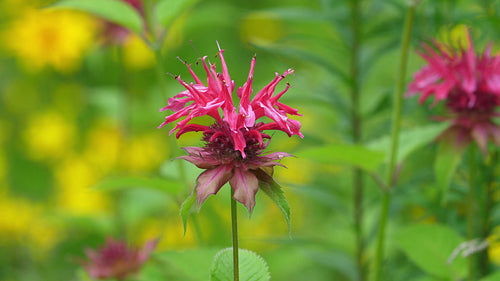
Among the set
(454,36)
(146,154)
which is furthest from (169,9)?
(146,154)

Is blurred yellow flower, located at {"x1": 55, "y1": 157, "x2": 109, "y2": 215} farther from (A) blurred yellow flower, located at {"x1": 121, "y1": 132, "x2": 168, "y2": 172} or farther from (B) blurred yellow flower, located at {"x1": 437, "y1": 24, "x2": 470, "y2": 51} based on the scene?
(B) blurred yellow flower, located at {"x1": 437, "y1": 24, "x2": 470, "y2": 51}

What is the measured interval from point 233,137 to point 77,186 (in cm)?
133

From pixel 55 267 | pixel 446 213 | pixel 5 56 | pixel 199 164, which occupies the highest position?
pixel 5 56

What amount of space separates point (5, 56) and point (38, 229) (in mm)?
805

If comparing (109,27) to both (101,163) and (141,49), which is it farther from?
(101,163)

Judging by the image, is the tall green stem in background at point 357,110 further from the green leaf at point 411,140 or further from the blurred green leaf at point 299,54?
the green leaf at point 411,140

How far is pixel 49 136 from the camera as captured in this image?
173cm

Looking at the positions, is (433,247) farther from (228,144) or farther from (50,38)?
(50,38)

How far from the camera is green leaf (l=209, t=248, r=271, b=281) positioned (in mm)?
496

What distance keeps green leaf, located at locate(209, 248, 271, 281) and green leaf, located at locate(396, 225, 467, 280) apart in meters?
0.29

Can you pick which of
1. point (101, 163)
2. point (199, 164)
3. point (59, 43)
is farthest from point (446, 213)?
point (59, 43)

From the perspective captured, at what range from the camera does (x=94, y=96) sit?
5.08ft

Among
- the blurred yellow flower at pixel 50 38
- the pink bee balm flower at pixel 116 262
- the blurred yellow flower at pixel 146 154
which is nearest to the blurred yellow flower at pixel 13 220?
the blurred yellow flower at pixel 146 154

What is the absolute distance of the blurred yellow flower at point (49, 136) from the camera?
1749mm
